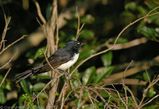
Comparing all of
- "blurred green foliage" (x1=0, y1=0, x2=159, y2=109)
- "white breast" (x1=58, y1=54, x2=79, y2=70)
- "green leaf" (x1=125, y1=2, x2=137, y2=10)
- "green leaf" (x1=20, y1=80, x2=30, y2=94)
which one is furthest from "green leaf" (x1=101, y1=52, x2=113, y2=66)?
"green leaf" (x1=20, y1=80, x2=30, y2=94)

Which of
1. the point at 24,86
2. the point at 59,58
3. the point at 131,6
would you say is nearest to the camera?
the point at 24,86

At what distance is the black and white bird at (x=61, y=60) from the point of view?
6.30 meters

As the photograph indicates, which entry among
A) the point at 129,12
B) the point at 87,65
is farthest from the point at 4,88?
the point at 129,12

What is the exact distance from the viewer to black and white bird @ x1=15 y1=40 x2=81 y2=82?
6.30m

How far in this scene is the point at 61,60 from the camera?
261 inches

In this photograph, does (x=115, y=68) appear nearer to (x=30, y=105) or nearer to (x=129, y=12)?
(x=129, y=12)

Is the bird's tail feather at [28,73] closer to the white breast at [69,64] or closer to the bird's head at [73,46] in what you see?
the white breast at [69,64]

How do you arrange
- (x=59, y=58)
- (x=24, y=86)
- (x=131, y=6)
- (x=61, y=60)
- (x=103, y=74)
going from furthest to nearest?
(x=131, y=6)
(x=61, y=60)
(x=59, y=58)
(x=103, y=74)
(x=24, y=86)

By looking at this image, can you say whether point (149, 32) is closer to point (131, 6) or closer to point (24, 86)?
point (131, 6)

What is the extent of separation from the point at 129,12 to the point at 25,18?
1.46m

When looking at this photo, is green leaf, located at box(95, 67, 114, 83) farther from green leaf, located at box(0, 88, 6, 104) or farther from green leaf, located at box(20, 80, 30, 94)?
green leaf, located at box(0, 88, 6, 104)

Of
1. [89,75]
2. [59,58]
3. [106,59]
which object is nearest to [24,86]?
[59,58]

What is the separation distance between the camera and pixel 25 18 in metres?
7.95

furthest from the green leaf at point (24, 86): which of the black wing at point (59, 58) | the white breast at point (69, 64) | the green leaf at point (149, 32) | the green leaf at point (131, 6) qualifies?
the green leaf at point (131, 6)
